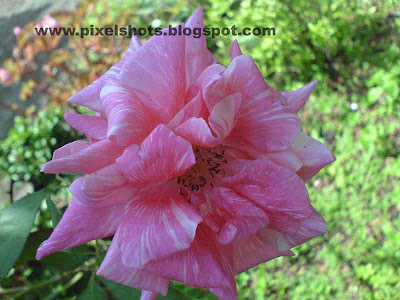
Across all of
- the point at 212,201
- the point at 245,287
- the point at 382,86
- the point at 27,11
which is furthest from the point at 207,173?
the point at 27,11

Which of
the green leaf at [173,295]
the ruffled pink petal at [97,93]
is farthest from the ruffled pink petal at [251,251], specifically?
the ruffled pink petal at [97,93]

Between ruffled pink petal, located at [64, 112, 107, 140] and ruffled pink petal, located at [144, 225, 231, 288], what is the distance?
0.75 ft

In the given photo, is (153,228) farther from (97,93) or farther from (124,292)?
(124,292)

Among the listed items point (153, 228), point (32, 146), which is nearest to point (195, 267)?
point (153, 228)

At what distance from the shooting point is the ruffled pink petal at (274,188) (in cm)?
63

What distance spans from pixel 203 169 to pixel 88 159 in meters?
0.20

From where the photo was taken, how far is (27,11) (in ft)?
11.4

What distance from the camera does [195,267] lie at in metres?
0.62

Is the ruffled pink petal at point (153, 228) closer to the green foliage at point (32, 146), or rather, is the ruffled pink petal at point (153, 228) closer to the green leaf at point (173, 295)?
the green leaf at point (173, 295)

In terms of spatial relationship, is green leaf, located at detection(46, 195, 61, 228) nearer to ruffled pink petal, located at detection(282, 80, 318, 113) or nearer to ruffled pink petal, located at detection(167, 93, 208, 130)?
ruffled pink petal, located at detection(167, 93, 208, 130)

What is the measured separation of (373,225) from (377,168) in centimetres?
30

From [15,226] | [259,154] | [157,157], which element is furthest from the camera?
[15,226]

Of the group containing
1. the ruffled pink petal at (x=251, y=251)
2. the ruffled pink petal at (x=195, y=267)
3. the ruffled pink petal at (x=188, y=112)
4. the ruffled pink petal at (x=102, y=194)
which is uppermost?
the ruffled pink petal at (x=188, y=112)

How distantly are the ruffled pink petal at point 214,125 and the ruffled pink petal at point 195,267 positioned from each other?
6.7 inches
